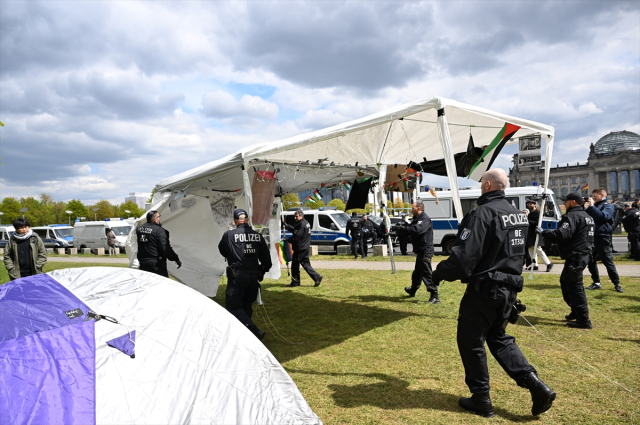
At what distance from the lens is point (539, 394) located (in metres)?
3.24

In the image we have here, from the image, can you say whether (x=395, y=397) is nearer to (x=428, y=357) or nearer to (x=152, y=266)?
(x=428, y=357)

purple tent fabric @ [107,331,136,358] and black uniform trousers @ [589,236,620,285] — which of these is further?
black uniform trousers @ [589,236,620,285]

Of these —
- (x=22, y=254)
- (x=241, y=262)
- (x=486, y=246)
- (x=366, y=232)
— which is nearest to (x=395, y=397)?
(x=486, y=246)

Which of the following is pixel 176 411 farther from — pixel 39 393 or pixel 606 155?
pixel 606 155

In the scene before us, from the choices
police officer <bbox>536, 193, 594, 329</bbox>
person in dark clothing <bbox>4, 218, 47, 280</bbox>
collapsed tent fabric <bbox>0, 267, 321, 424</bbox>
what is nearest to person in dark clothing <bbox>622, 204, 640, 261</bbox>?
police officer <bbox>536, 193, 594, 329</bbox>

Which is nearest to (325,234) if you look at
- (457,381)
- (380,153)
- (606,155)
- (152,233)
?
(380,153)

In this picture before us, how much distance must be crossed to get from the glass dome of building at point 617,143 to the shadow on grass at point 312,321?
10083cm

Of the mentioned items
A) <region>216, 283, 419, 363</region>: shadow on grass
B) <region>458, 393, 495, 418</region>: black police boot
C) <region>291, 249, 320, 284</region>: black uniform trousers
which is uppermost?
<region>291, 249, 320, 284</region>: black uniform trousers

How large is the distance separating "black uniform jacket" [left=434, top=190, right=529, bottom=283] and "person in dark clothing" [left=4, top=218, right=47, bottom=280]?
255 inches

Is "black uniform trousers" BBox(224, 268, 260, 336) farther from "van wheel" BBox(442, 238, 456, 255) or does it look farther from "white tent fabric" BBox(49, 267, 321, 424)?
"van wheel" BBox(442, 238, 456, 255)

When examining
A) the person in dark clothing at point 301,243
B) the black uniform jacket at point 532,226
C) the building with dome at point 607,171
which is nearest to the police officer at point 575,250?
the black uniform jacket at point 532,226

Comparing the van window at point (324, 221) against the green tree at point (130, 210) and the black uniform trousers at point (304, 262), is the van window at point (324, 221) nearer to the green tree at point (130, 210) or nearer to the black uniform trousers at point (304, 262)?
the black uniform trousers at point (304, 262)

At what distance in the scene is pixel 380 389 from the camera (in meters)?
4.00

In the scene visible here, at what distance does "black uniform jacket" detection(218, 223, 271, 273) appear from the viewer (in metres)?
5.80
